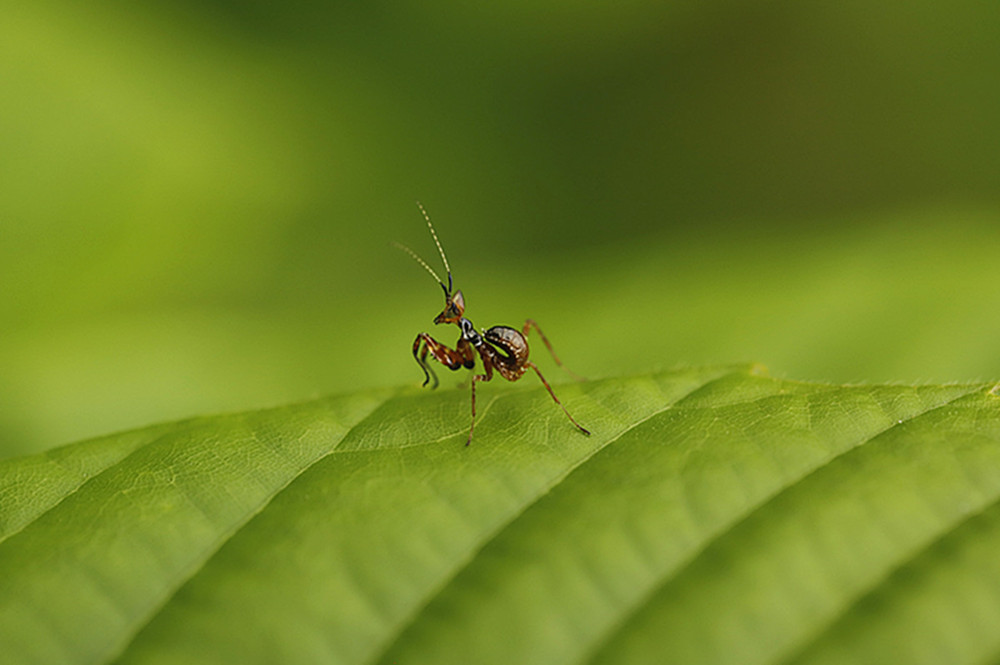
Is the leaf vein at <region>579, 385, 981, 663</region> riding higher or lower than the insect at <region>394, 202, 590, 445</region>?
lower

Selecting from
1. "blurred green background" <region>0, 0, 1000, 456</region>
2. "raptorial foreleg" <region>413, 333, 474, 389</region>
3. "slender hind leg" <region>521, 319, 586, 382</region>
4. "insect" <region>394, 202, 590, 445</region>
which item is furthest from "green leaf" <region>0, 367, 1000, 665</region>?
"blurred green background" <region>0, 0, 1000, 456</region>

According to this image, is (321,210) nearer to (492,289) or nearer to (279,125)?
(279,125)

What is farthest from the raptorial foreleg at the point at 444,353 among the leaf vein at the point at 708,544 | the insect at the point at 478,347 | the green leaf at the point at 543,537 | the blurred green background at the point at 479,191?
the leaf vein at the point at 708,544

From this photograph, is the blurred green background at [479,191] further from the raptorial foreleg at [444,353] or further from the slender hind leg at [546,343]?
the raptorial foreleg at [444,353]

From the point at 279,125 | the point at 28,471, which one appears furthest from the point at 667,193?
the point at 28,471

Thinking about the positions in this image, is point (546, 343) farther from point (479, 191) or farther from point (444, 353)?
point (479, 191)

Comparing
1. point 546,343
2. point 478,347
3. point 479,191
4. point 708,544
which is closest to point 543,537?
point 708,544

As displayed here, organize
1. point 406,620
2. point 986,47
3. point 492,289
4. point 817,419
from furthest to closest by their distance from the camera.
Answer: point 986,47
point 492,289
point 817,419
point 406,620

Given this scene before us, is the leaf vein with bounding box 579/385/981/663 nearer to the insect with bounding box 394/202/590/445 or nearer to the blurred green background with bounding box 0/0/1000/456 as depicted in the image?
the blurred green background with bounding box 0/0/1000/456
